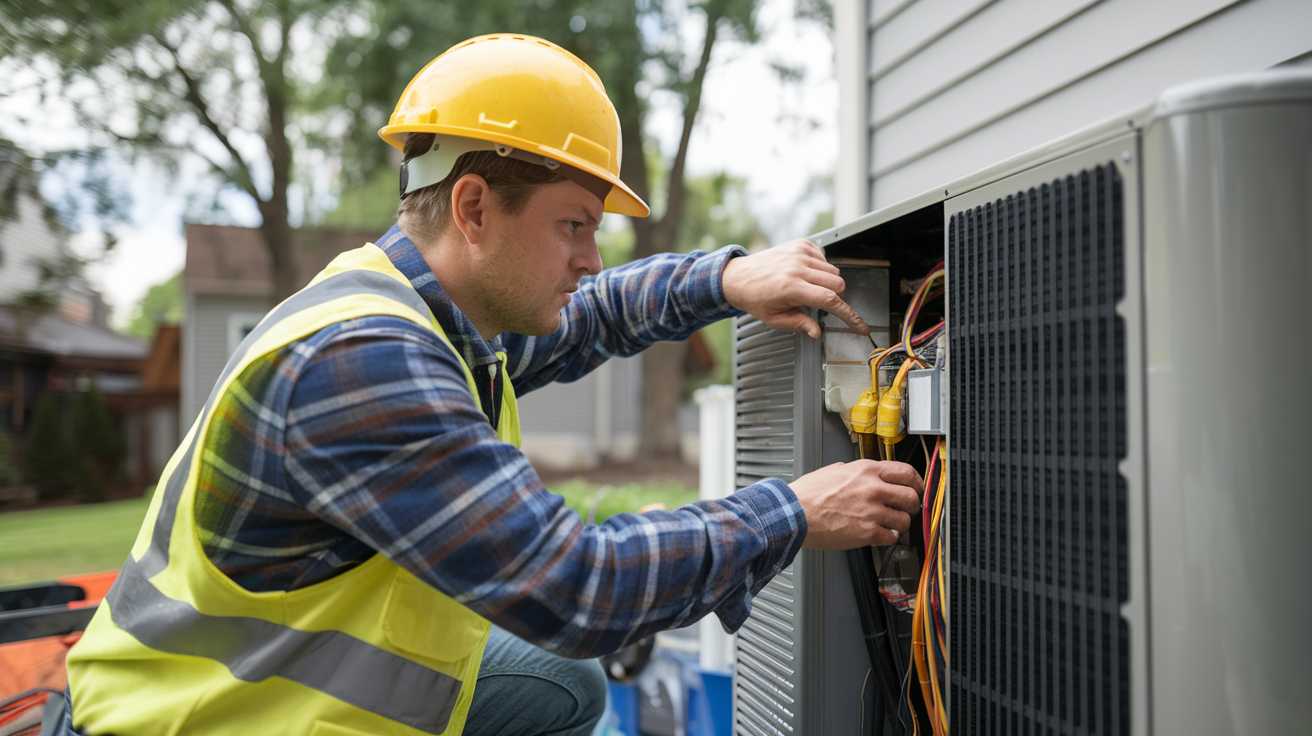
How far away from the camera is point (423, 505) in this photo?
3.34 ft

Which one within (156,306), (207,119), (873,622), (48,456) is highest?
(156,306)

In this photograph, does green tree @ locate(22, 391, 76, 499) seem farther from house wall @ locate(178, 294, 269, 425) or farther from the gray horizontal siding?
the gray horizontal siding

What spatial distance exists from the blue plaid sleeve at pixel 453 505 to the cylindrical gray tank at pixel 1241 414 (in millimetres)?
522

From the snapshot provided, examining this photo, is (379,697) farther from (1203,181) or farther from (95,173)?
(95,173)

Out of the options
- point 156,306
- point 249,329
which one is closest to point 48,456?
point 249,329

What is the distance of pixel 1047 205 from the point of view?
982 millimetres

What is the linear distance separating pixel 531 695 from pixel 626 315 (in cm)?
72

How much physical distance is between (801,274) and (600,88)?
41cm

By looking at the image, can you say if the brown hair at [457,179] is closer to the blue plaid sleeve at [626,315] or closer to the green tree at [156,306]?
the blue plaid sleeve at [626,315]

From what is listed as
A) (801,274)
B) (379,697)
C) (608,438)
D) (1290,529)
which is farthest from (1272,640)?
(608,438)

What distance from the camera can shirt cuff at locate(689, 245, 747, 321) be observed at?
5.35 ft

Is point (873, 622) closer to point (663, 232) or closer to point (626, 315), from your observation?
point (626, 315)

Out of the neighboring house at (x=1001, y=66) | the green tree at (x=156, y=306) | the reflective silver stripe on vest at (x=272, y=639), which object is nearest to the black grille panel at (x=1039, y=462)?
the neighboring house at (x=1001, y=66)

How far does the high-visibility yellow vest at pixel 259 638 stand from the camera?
1.11 m
